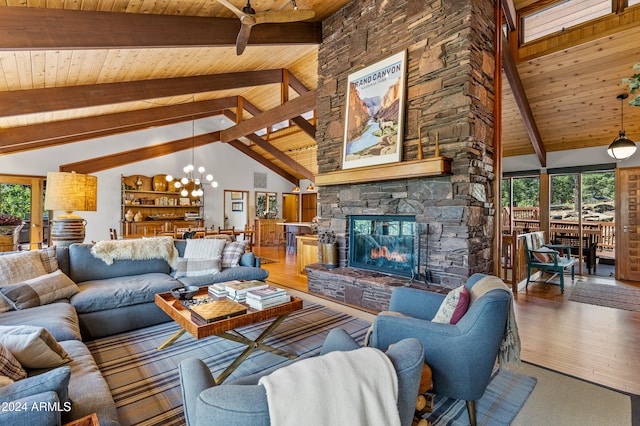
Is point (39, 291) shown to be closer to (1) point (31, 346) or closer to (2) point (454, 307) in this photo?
(1) point (31, 346)

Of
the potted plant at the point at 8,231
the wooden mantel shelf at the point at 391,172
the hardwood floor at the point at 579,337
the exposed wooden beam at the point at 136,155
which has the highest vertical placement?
the exposed wooden beam at the point at 136,155

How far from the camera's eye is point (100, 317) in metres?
2.94

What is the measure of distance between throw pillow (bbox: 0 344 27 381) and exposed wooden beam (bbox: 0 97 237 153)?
5855mm

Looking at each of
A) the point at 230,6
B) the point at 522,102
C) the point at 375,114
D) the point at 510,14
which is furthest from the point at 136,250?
the point at 522,102

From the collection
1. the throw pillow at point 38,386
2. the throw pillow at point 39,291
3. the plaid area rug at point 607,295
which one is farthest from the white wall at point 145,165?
the plaid area rug at point 607,295

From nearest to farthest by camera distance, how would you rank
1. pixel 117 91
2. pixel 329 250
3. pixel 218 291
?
pixel 218 291, pixel 329 250, pixel 117 91

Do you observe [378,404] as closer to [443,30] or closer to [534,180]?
[443,30]

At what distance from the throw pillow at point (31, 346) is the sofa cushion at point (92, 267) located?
2.19 m

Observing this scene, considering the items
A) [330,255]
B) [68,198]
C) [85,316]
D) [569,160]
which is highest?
[569,160]

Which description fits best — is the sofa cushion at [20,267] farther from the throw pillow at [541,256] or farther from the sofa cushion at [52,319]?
the throw pillow at [541,256]

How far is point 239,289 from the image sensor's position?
2682mm

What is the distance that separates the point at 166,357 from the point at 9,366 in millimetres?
1411

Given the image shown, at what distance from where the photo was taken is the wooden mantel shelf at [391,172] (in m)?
3.22

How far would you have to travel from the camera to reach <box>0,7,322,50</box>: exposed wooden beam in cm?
277
